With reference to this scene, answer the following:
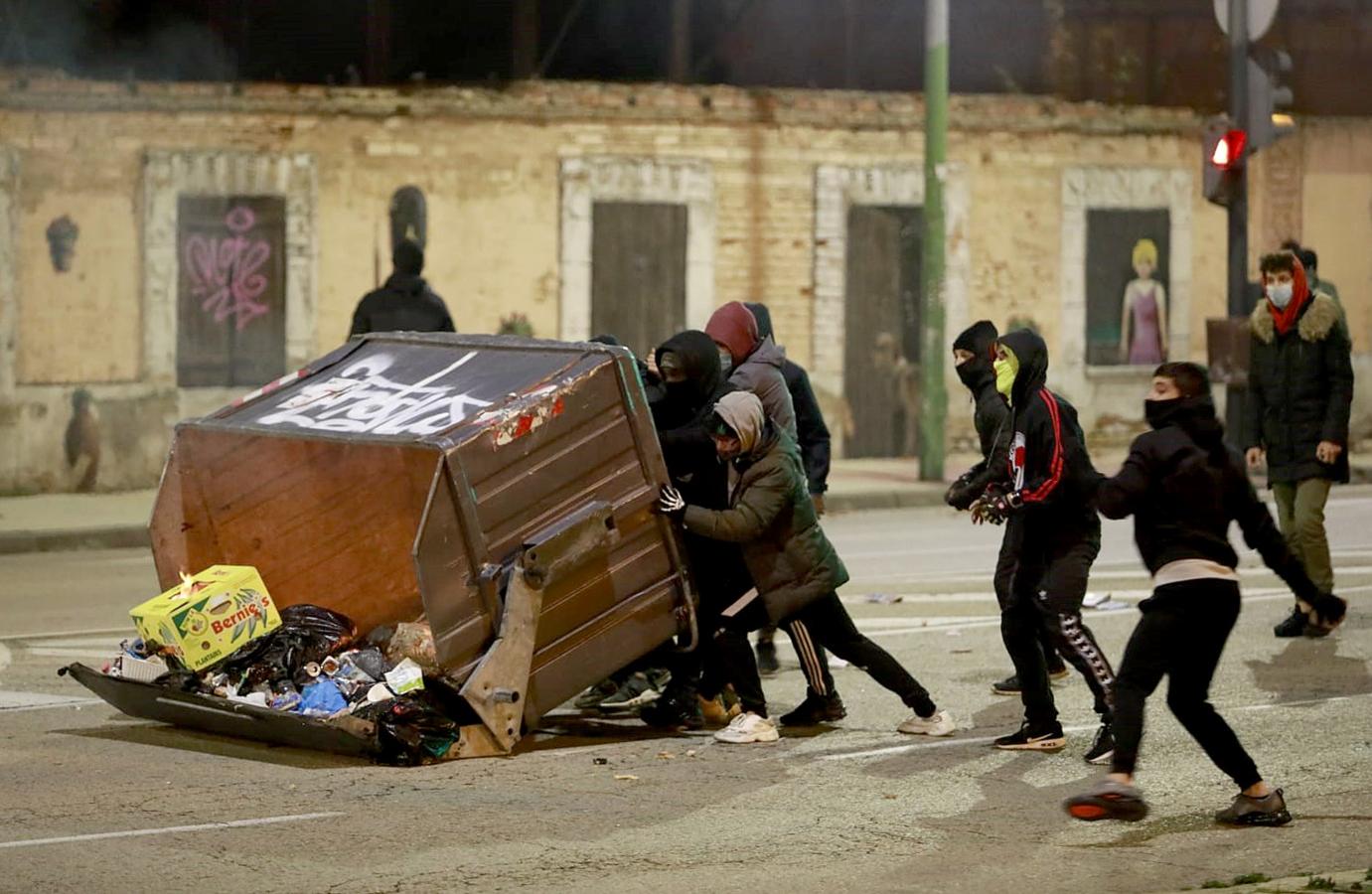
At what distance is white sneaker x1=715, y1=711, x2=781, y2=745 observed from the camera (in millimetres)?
9594

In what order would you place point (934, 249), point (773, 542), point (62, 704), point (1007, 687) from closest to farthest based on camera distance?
point (773, 542)
point (62, 704)
point (1007, 687)
point (934, 249)

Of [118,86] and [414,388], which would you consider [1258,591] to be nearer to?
[414,388]

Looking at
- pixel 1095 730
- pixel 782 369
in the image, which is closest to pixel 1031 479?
pixel 1095 730

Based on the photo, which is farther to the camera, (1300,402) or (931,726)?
(1300,402)

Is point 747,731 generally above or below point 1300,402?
below

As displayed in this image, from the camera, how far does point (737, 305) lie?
10438 millimetres

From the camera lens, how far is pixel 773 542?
9.52 m

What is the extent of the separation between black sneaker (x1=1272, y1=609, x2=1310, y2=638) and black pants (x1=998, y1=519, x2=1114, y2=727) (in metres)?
3.00

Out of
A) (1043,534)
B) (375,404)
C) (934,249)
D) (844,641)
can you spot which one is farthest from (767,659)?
(934,249)

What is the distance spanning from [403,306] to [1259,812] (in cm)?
813

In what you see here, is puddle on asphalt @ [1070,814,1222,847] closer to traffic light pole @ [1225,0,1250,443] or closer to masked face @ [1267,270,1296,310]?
masked face @ [1267,270,1296,310]

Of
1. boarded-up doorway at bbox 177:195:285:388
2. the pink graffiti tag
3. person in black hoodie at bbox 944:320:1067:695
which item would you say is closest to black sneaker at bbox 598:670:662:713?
person in black hoodie at bbox 944:320:1067:695

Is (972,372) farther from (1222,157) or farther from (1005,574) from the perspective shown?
(1222,157)

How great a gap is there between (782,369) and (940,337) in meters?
10.3
